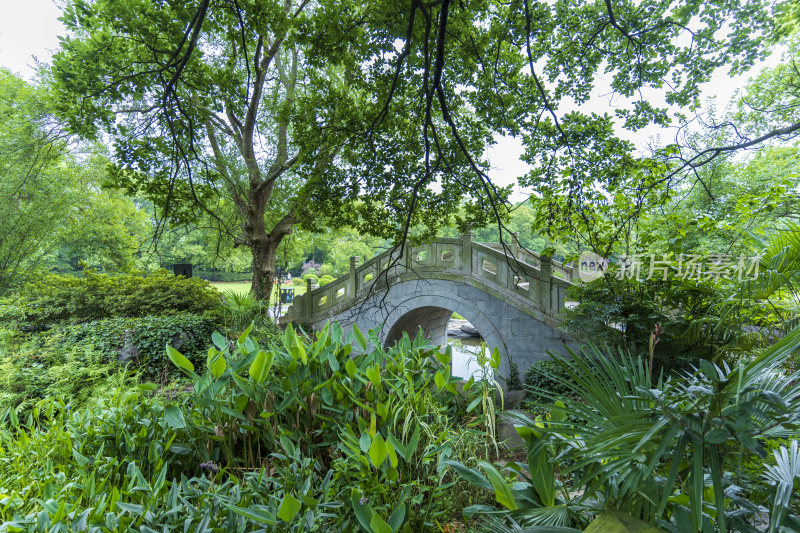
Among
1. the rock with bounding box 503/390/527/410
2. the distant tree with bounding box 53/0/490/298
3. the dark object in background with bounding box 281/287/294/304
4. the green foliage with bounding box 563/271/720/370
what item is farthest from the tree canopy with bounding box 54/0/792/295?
the dark object in background with bounding box 281/287/294/304

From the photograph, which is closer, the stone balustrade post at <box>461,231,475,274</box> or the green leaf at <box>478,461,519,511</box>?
the green leaf at <box>478,461,519,511</box>

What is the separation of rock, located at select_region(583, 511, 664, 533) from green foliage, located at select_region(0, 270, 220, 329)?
8459 millimetres

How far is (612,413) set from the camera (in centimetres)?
106

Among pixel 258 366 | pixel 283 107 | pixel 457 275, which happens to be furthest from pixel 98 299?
pixel 258 366

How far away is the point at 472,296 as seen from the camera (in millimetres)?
8414

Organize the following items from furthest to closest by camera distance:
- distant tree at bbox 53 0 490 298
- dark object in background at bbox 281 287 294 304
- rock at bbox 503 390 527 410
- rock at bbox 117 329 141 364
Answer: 1. dark object in background at bbox 281 287 294 304
2. rock at bbox 117 329 141 364
3. rock at bbox 503 390 527 410
4. distant tree at bbox 53 0 490 298

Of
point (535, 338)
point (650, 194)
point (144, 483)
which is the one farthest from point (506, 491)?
point (535, 338)

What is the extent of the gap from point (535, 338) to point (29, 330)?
9661mm

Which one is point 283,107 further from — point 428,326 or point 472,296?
point 428,326

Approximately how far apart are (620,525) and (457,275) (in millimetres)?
7704

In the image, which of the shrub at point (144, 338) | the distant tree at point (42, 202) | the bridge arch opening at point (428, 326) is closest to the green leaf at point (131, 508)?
the shrub at point (144, 338)

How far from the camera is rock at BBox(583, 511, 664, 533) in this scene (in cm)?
92

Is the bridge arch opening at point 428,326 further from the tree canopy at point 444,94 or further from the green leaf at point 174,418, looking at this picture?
the green leaf at point 174,418

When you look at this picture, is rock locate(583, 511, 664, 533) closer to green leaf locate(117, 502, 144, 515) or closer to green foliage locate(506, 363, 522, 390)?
green leaf locate(117, 502, 144, 515)
